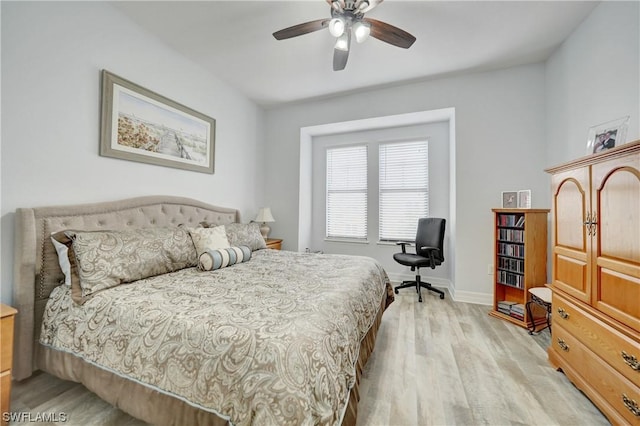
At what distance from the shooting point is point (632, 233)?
4.13ft

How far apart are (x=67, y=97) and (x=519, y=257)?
4356mm

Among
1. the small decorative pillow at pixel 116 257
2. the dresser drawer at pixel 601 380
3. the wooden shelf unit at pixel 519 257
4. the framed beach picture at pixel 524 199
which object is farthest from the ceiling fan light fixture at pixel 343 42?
the dresser drawer at pixel 601 380

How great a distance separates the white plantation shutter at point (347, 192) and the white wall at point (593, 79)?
246cm

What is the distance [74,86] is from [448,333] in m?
3.78

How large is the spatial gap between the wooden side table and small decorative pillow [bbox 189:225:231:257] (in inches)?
42.5

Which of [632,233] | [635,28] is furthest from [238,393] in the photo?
[635,28]

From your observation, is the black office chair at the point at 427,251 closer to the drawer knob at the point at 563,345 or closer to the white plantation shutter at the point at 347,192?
the white plantation shutter at the point at 347,192

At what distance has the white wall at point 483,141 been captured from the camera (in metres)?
2.98

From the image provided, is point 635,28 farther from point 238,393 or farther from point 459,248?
point 238,393

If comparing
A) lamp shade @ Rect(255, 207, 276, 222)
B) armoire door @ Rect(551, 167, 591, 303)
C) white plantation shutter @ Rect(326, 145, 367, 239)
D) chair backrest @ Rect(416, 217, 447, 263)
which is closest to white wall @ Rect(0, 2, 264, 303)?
lamp shade @ Rect(255, 207, 276, 222)

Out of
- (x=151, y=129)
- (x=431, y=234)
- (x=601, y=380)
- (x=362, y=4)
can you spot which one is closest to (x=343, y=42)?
(x=362, y=4)

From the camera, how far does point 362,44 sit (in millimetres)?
2639

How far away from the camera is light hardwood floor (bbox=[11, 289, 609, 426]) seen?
140 centimetres

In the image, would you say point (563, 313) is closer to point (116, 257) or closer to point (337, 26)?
point (337, 26)
